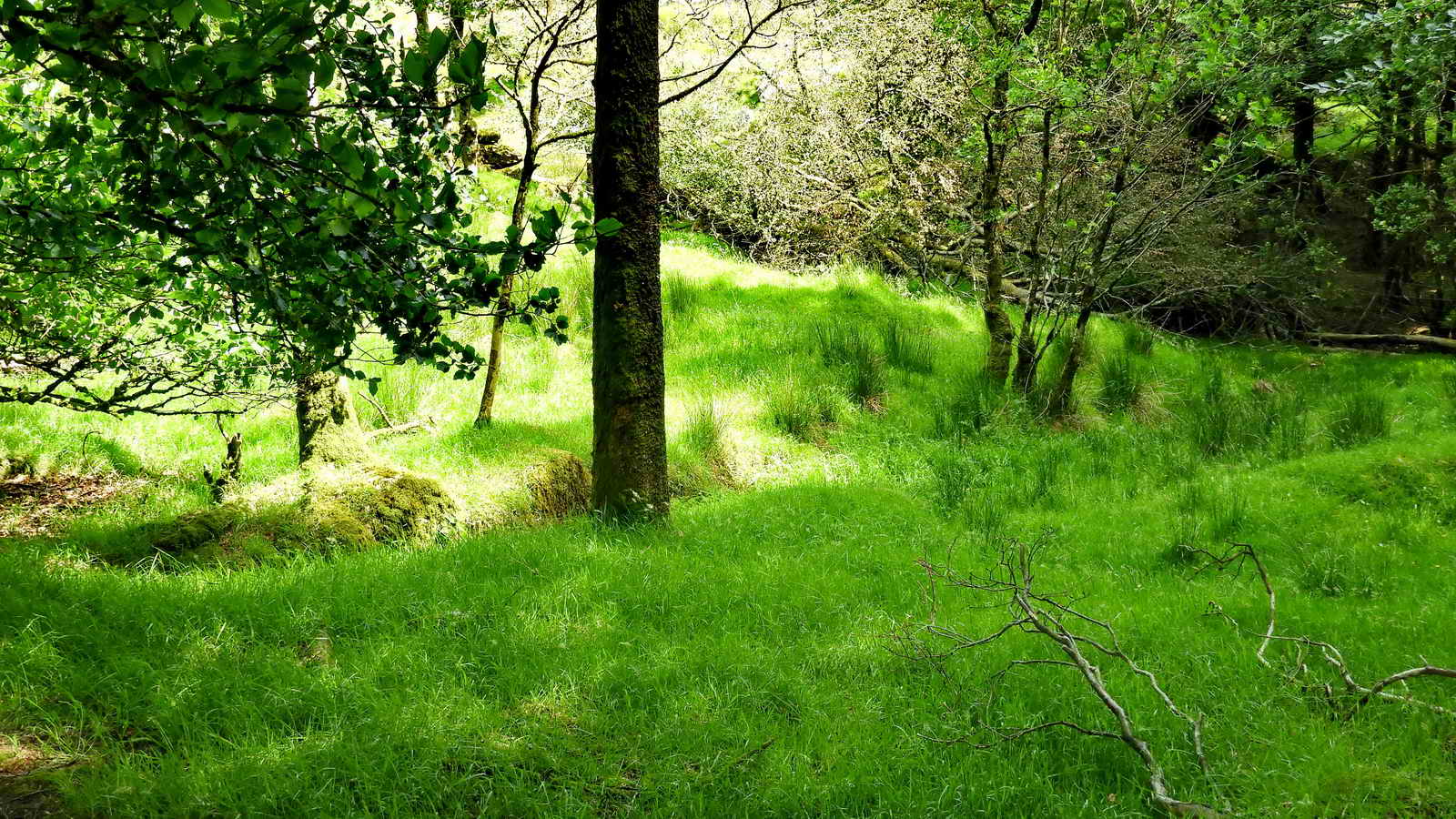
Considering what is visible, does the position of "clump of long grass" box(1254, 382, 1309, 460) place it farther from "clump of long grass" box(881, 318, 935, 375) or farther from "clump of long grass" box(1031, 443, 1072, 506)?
"clump of long grass" box(881, 318, 935, 375)

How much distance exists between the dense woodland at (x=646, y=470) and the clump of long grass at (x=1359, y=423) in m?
0.06

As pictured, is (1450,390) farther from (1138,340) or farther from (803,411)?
(803,411)

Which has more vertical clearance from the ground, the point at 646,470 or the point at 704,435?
the point at 646,470

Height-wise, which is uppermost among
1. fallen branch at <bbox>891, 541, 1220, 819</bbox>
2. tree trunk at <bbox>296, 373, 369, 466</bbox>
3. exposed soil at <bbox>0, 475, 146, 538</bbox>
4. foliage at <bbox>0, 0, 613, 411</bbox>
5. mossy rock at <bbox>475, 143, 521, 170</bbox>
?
mossy rock at <bbox>475, 143, 521, 170</bbox>

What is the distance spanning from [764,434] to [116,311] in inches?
212

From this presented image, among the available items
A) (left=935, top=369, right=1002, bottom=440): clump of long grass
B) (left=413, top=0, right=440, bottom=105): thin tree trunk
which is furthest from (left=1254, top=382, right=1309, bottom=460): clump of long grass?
(left=413, top=0, right=440, bottom=105): thin tree trunk

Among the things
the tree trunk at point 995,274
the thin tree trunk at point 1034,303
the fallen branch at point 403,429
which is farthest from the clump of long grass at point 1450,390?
the fallen branch at point 403,429

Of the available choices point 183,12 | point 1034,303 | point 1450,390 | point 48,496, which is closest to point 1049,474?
point 1034,303

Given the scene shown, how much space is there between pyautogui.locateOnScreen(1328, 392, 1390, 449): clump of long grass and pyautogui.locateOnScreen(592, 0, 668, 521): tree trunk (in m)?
6.96

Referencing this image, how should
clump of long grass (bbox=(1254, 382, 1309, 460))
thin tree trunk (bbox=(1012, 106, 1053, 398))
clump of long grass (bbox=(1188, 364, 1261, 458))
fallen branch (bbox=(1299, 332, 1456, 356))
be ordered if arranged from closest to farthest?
clump of long grass (bbox=(1254, 382, 1309, 460)), clump of long grass (bbox=(1188, 364, 1261, 458)), thin tree trunk (bbox=(1012, 106, 1053, 398)), fallen branch (bbox=(1299, 332, 1456, 356))

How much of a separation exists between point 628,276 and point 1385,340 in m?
14.2

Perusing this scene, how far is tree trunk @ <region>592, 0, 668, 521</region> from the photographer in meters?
5.32

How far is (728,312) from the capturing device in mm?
10586

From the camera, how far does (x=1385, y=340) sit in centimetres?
1329
